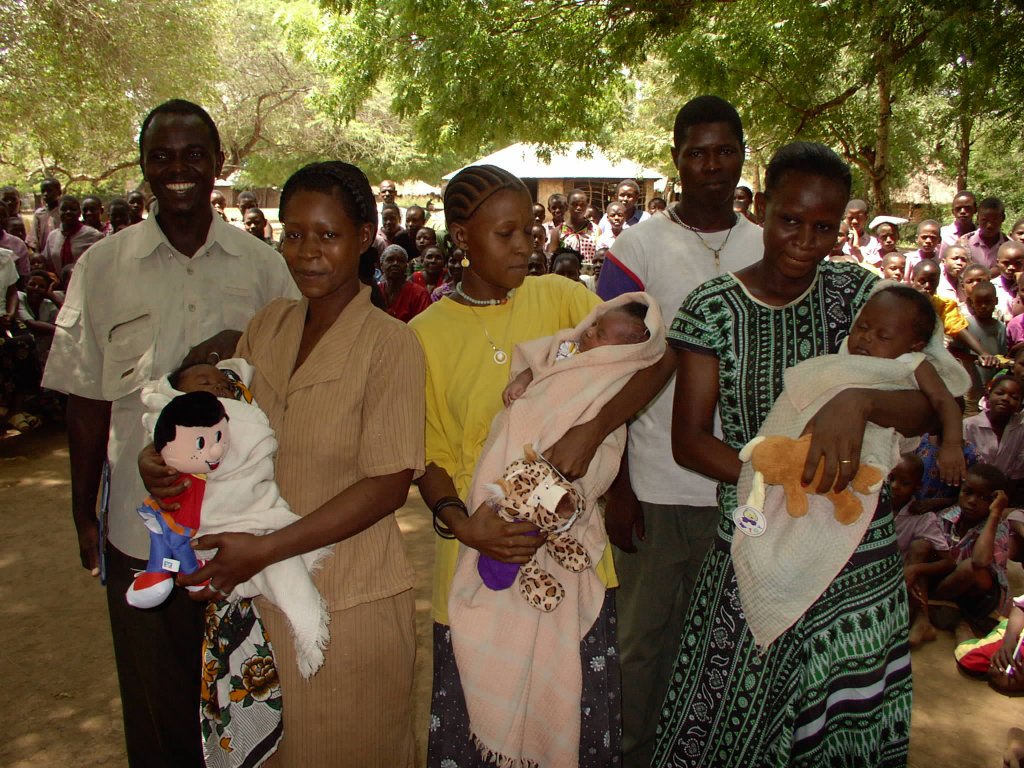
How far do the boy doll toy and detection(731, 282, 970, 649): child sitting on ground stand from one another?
1.09 metres

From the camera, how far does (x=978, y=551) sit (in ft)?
12.6

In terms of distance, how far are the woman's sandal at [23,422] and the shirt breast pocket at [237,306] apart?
226 inches

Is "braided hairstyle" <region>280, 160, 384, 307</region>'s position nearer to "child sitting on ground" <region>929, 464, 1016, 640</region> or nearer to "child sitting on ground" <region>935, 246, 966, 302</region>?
"child sitting on ground" <region>929, 464, 1016, 640</region>

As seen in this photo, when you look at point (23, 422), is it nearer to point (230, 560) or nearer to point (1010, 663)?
point (230, 560)

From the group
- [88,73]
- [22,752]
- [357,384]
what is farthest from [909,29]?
[88,73]

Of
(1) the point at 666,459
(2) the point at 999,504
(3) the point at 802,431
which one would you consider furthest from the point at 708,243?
(2) the point at 999,504

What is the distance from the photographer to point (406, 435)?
5.29 feet

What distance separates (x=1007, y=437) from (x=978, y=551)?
90 cm

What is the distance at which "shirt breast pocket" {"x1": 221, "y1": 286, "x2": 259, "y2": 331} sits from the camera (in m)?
2.13

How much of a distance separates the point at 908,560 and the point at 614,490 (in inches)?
101

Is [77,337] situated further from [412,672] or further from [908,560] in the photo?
[908,560]

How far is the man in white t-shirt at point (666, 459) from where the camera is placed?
2354 millimetres

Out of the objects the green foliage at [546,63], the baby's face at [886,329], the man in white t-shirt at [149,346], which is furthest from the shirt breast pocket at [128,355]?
the green foliage at [546,63]

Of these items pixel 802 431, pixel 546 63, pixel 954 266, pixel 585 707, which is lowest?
pixel 585 707
